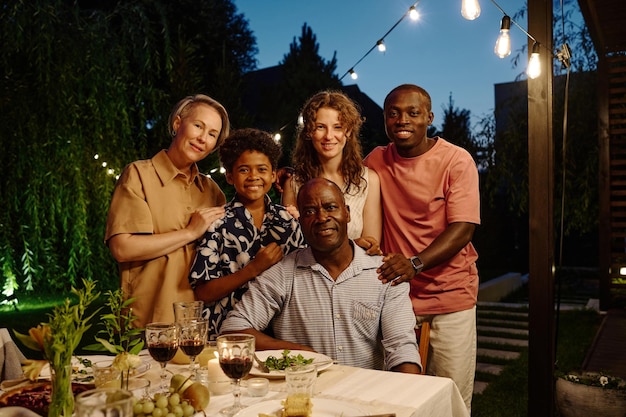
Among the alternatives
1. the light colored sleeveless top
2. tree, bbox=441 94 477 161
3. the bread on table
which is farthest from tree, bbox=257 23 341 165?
the bread on table

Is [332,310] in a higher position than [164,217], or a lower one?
lower

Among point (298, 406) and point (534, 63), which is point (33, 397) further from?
point (534, 63)

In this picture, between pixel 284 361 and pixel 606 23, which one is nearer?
pixel 284 361

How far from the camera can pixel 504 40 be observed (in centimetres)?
331

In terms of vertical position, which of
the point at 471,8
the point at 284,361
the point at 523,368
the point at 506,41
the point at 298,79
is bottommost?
the point at 523,368

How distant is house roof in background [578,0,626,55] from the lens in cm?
488

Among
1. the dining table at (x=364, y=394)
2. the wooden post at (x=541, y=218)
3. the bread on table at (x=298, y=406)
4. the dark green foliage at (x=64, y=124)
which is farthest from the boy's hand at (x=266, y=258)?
the dark green foliage at (x=64, y=124)

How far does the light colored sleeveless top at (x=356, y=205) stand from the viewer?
2.77 meters

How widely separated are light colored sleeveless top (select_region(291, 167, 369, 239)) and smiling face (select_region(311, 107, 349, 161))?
0.19 m

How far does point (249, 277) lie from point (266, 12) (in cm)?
4180

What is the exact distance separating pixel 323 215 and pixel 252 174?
1.36 feet

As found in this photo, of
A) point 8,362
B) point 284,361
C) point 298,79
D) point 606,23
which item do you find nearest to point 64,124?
point 8,362

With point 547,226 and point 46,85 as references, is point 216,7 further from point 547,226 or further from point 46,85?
point 547,226

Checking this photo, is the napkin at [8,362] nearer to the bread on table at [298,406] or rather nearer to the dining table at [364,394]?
the dining table at [364,394]
